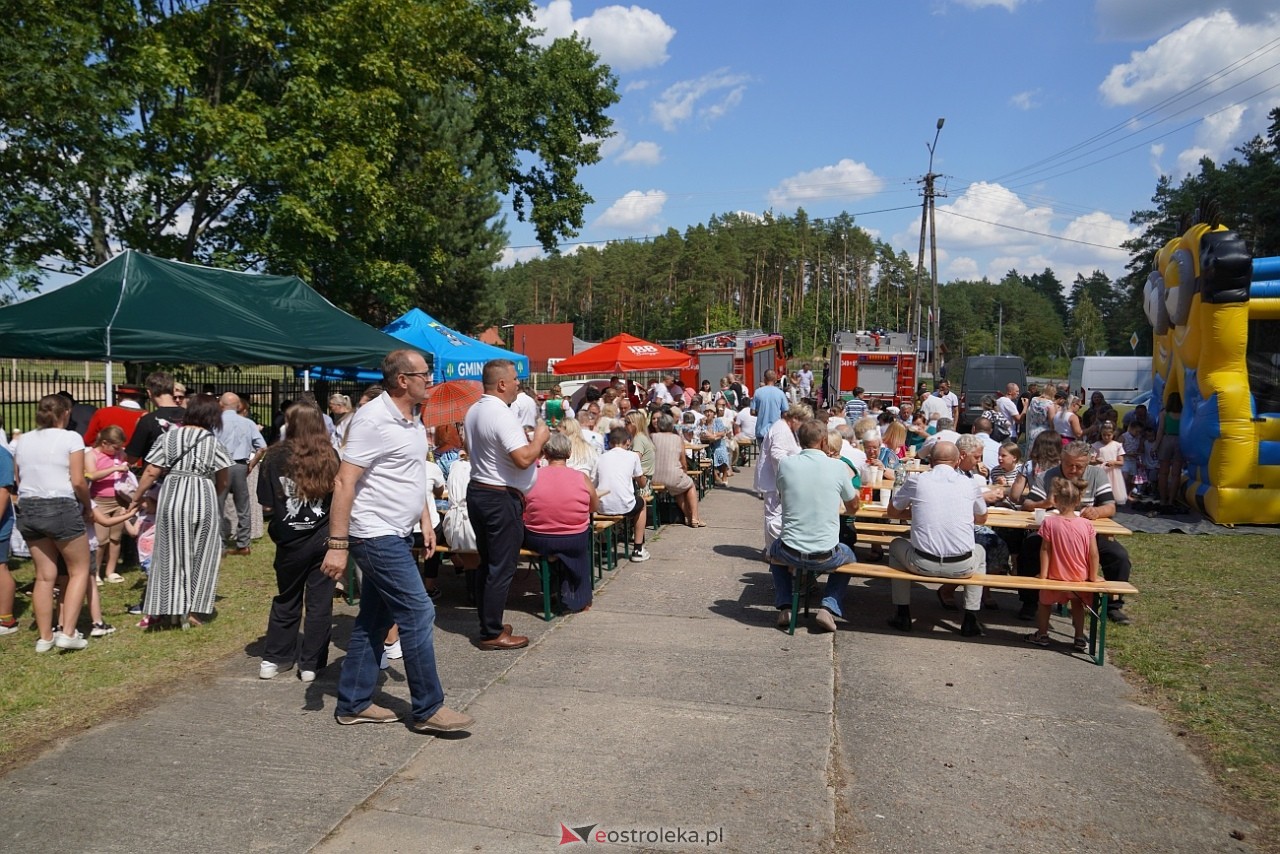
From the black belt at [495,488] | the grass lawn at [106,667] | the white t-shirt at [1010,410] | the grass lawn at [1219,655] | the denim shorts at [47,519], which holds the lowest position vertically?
the grass lawn at [1219,655]

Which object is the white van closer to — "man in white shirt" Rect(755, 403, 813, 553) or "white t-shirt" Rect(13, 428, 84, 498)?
"man in white shirt" Rect(755, 403, 813, 553)

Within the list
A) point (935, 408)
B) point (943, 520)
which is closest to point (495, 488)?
point (943, 520)

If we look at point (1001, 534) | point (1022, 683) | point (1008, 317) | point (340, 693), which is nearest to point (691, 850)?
point (340, 693)

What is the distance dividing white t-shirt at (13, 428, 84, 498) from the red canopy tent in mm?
11083

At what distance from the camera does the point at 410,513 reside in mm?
4512

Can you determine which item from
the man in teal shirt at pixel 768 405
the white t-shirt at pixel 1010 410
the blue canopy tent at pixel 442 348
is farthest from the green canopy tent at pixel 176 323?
the white t-shirt at pixel 1010 410

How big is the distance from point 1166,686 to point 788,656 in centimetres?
229

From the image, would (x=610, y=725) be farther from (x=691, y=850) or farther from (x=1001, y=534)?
(x=1001, y=534)

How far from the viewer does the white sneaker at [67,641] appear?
5.88 m

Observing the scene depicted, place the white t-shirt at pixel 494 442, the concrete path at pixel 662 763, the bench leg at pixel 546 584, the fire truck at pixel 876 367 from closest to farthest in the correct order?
the concrete path at pixel 662 763 → the white t-shirt at pixel 494 442 → the bench leg at pixel 546 584 → the fire truck at pixel 876 367

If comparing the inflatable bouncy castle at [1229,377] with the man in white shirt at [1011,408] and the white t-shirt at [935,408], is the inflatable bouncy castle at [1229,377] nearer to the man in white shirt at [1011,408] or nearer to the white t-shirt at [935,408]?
the white t-shirt at [935,408]

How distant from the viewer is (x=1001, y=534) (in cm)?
767

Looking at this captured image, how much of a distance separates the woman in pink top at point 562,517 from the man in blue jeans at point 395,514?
2159mm

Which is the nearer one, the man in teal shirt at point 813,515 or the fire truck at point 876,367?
the man in teal shirt at point 813,515
